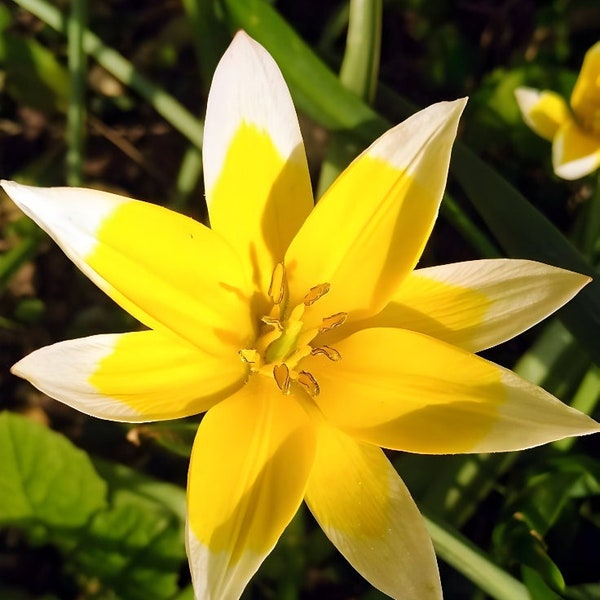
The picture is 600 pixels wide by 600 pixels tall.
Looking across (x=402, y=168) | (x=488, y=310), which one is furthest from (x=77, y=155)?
(x=488, y=310)

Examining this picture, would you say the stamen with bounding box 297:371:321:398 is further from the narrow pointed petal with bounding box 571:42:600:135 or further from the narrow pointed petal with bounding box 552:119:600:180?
the narrow pointed petal with bounding box 571:42:600:135

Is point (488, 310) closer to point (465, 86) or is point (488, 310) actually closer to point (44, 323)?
point (465, 86)

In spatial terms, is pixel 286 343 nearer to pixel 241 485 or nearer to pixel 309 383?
pixel 309 383

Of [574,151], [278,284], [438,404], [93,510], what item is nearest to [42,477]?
[93,510]

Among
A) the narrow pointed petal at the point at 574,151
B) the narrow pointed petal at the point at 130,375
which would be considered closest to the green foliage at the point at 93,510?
the narrow pointed petal at the point at 130,375

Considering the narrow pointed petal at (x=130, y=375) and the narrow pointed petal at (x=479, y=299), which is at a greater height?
the narrow pointed petal at (x=479, y=299)

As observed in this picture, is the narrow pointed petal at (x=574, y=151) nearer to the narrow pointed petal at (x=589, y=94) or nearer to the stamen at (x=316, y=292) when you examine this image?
the narrow pointed petal at (x=589, y=94)
